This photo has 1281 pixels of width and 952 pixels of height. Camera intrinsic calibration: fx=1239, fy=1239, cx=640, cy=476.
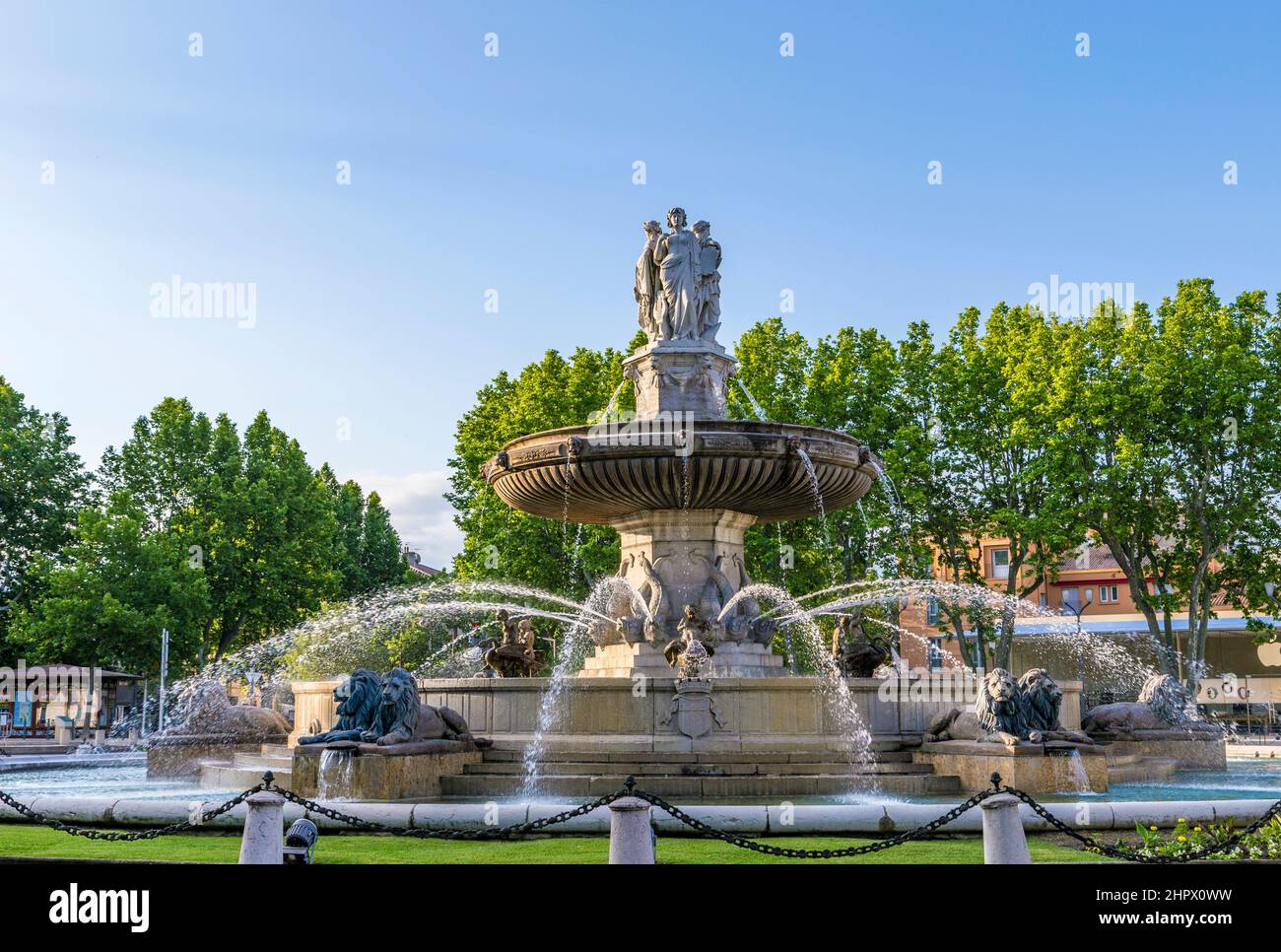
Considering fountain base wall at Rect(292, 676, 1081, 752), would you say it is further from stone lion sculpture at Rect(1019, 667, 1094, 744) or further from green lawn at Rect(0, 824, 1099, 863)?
green lawn at Rect(0, 824, 1099, 863)

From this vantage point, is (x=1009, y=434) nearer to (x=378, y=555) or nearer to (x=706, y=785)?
(x=706, y=785)

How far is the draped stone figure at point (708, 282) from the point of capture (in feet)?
57.8

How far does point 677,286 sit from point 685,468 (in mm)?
3382

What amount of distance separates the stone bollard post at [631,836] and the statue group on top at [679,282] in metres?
11.4

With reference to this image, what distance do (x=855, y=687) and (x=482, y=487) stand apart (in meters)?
23.0

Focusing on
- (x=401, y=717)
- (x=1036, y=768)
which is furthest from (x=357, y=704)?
(x=1036, y=768)

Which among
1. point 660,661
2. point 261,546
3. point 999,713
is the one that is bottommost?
point 999,713

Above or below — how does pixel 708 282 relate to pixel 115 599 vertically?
above

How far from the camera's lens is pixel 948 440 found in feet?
109

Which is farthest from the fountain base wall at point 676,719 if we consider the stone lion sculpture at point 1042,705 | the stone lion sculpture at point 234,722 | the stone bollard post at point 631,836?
the stone bollard post at point 631,836

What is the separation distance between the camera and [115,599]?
3762 cm

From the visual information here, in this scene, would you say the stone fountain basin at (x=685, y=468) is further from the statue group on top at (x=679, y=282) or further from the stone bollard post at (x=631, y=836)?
the stone bollard post at (x=631, y=836)

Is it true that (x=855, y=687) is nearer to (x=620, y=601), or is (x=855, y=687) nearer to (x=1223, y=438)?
(x=620, y=601)
